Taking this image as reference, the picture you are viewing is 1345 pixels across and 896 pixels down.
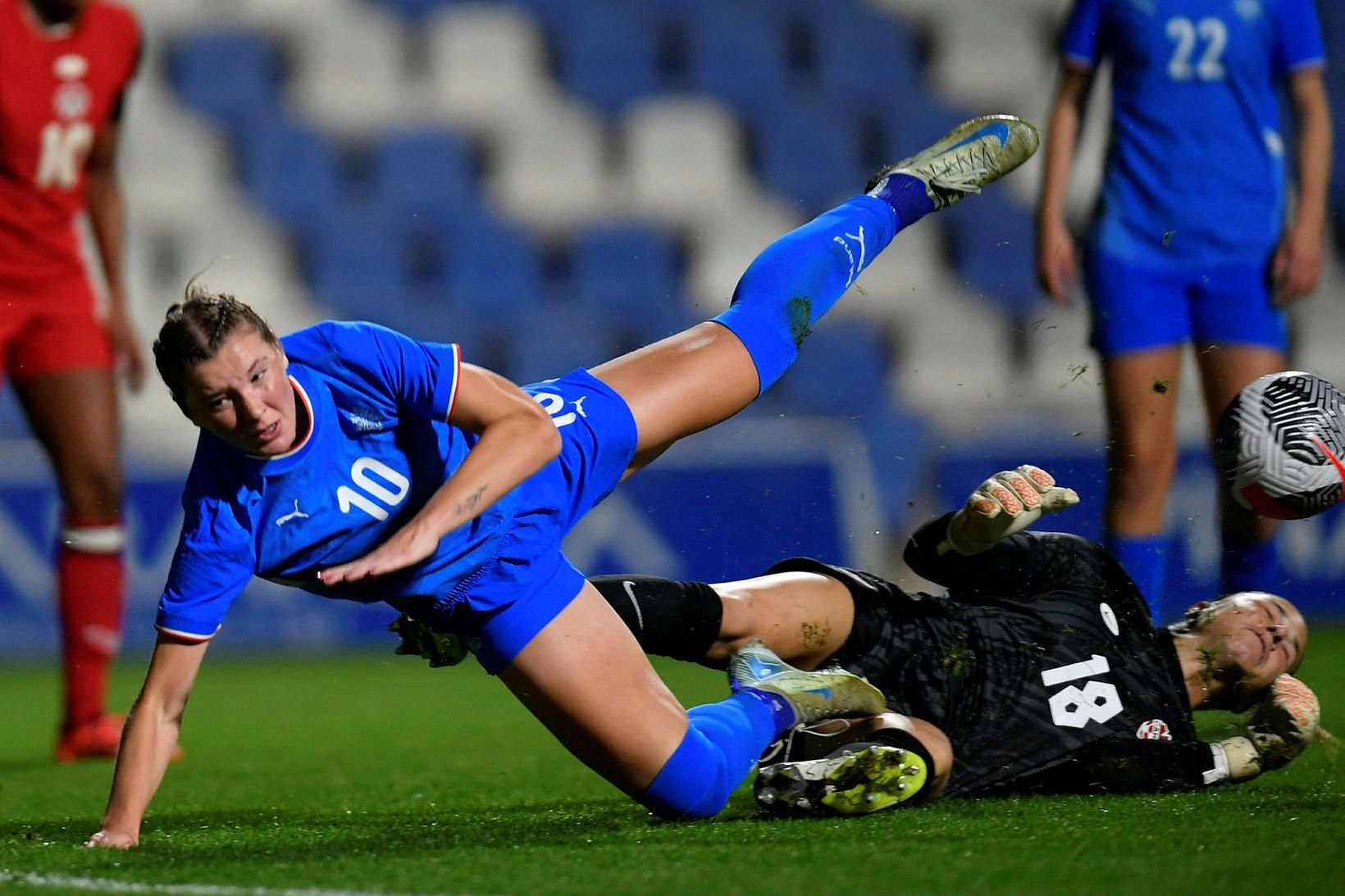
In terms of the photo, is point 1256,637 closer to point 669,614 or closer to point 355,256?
point 669,614

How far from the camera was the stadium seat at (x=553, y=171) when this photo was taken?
373 inches

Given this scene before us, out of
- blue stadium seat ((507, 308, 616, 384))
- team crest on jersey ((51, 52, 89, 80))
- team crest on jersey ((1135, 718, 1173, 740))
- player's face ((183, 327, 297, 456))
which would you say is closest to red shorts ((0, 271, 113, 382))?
team crest on jersey ((51, 52, 89, 80))

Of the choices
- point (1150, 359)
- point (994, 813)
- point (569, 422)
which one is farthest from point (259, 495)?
point (1150, 359)

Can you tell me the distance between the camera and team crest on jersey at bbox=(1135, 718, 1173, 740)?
3.20 metres

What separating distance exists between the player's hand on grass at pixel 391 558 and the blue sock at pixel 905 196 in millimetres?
1772

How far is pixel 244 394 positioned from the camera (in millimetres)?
2545

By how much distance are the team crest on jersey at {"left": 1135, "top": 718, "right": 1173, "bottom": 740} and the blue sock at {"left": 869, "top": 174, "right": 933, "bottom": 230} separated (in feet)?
4.30

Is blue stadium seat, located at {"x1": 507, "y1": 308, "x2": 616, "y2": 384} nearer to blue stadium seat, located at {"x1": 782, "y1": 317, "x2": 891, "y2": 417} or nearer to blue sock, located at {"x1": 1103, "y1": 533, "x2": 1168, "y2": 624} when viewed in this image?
blue stadium seat, located at {"x1": 782, "y1": 317, "x2": 891, "y2": 417}

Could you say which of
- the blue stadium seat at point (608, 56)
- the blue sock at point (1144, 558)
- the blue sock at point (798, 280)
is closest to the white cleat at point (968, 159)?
the blue sock at point (798, 280)

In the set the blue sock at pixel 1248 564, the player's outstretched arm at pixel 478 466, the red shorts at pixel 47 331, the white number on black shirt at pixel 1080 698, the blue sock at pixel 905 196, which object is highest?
the blue sock at pixel 905 196

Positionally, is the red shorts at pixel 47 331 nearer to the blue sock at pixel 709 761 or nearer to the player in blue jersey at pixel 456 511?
the player in blue jersey at pixel 456 511

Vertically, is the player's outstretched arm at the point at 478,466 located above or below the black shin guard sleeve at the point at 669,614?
above

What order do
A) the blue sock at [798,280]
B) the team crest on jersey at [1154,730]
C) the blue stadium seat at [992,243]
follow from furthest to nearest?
1. the blue stadium seat at [992,243]
2. the blue sock at [798,280]
3. the team crest on jersey at [1154,730]

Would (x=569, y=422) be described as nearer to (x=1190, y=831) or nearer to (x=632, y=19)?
(x=1190, y=831)
